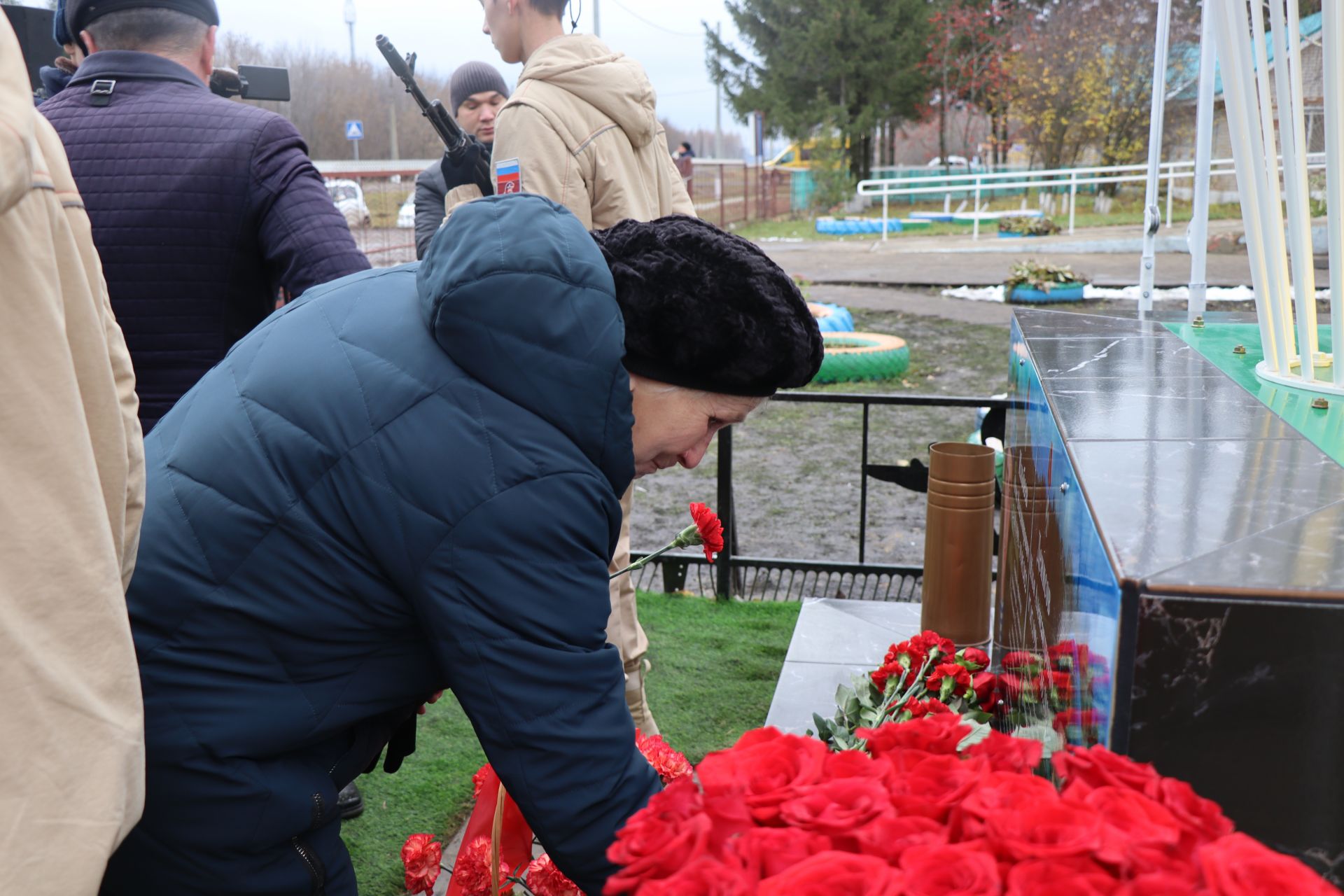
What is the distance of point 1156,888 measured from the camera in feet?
2.63

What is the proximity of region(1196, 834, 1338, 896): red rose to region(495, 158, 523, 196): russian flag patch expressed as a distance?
2366mm

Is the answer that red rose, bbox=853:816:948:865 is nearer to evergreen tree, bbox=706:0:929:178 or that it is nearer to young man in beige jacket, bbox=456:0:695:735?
young man in beige jacket, bbox=456:0:695:735

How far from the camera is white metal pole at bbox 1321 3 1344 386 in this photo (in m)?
1.78

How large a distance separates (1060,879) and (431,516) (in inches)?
27.8

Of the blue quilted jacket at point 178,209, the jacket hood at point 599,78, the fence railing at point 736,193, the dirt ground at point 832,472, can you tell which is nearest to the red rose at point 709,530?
the blue quilted jacket at point 178,209

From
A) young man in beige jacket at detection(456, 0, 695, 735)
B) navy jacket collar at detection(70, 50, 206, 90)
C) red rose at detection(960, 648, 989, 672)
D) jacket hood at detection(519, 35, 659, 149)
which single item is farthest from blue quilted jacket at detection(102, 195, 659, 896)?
jacket hood at detection(519, 35, 659, 149)

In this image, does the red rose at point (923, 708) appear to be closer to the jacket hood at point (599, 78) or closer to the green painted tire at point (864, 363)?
the jacket hood at point (599, 78)

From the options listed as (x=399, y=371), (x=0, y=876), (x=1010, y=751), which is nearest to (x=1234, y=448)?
(x=1010, y=751)

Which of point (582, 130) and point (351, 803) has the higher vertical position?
point (582, 130)

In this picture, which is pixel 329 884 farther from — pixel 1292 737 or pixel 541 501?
pixel 1292 737

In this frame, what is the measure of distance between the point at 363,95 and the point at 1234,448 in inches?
1737

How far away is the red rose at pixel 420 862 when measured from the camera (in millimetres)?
1841

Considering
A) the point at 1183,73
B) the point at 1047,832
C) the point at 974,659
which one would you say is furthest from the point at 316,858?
the point at 1183,73

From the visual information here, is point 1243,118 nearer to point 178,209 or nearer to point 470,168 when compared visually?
point 178,209
